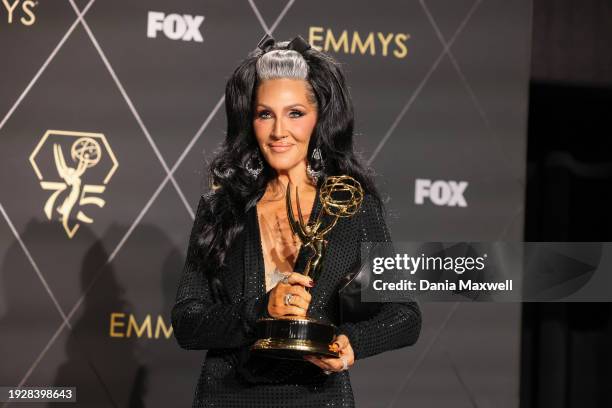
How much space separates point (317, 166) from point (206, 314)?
0.44m

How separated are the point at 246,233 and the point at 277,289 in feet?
0.98

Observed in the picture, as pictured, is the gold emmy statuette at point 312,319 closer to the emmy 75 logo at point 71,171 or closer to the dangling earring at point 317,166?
the dangling earring at point 317,166

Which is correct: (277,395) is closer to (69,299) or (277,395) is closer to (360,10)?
(69,299)

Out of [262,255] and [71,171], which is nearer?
[262,255]

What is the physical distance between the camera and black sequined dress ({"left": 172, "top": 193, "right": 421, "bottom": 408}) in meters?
1.89

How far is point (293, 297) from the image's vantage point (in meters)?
1.74

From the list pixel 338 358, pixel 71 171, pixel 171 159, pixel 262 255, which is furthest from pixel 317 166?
pixel 71 171

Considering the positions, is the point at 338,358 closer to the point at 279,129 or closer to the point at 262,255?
the point at 262,255

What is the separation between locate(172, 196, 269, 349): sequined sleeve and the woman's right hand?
0.22ft

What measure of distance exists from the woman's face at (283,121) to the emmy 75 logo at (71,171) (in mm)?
1285

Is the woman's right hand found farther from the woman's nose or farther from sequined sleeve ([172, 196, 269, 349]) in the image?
the woman's nose

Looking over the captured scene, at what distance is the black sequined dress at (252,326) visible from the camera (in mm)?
1888

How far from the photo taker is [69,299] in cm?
316

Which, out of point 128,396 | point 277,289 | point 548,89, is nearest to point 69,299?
point 128,396
